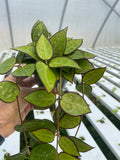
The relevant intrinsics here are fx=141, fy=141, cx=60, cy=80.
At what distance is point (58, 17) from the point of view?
3.45 meters

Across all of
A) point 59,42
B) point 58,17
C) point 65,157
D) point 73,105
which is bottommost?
point 65,157

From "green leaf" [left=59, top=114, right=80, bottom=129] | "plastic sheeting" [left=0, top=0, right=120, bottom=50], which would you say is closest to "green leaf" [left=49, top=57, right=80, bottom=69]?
"green leaf" [left=59, top=114, right=80, bottom=129]

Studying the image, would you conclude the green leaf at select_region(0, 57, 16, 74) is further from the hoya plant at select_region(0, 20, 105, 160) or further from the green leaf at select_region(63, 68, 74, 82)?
the green leaf at select_region(63, 68, 74, 82)

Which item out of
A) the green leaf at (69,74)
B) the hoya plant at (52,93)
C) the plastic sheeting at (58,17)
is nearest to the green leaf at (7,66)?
the hoya plant at (52,93)

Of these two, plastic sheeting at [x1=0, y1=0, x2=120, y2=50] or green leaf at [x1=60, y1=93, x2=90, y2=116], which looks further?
plastic sheeting at [x1=0, y1=0, x2=120, y2=50]

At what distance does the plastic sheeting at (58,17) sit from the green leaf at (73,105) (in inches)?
127

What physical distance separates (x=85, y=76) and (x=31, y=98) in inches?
5.0

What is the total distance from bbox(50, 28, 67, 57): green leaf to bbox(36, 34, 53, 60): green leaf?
Answer: 0.03m

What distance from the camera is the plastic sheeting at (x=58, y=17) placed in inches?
121

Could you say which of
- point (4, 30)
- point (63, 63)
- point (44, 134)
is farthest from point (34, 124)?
point (4, 30)

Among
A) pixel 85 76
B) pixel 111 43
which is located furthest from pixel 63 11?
pixel 85 76

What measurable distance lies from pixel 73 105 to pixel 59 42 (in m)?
0.14

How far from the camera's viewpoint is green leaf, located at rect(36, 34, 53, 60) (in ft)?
0.91

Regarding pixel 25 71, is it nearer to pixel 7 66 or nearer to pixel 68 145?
pixel 7 66
